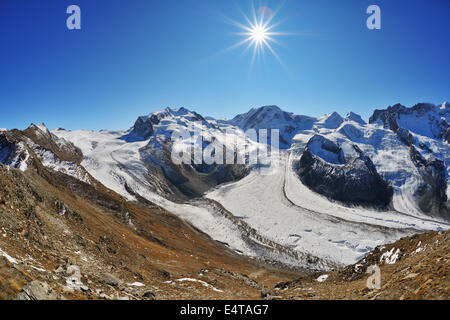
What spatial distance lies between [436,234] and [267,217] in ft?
231

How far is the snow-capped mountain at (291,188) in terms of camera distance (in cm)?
6831

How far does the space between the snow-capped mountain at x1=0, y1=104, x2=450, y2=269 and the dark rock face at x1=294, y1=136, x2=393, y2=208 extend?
1.87ft

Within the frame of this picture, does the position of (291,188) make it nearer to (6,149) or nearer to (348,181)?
(348,181)

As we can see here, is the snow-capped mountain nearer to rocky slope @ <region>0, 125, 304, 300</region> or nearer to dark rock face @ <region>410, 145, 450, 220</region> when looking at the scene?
dark rock face @ <region>410, 145, 450, 220</region>

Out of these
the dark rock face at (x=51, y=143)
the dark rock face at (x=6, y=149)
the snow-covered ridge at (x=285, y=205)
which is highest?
the dark rock face at (x=51, y=143)

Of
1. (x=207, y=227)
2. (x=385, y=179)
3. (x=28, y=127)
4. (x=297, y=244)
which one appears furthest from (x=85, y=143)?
(x=385, y=179)

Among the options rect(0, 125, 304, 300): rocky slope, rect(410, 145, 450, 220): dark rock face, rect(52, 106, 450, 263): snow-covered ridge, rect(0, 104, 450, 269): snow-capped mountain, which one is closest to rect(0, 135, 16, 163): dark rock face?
rect(0, 104, 450, 269): snow-capped mountain

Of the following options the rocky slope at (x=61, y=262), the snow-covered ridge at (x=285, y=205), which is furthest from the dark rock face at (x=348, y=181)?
the rocky slope at (x=61, y=262)

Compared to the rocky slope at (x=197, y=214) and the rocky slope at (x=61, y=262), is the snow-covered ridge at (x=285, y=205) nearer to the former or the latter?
the rocky slope at (x=197, y=214)

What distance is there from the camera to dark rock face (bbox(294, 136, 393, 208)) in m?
126

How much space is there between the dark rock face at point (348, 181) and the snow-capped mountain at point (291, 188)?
Answer: 570 mm

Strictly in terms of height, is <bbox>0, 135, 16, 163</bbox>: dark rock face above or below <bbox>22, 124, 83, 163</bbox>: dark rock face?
below

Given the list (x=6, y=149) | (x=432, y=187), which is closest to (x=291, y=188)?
(x=432, y=187)

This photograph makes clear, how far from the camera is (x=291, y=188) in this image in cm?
11519
